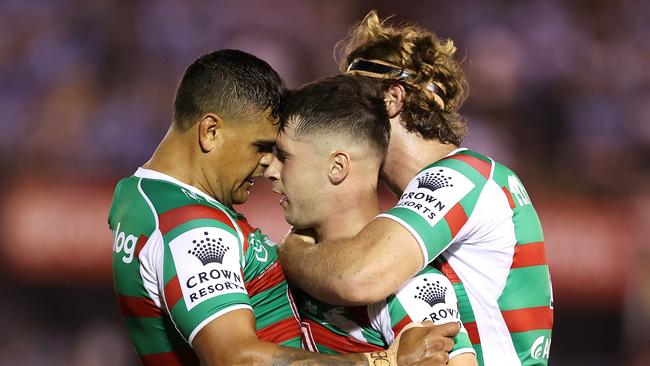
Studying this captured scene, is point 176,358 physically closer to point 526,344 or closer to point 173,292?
point 173,292

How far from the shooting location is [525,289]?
411 cm

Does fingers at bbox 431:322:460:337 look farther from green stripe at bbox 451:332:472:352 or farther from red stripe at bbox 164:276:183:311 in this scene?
red stripe at bbox 164:276:183:311

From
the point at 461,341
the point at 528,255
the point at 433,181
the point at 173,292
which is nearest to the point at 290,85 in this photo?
the point at 528,255

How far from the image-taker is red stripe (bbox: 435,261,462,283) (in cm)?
398

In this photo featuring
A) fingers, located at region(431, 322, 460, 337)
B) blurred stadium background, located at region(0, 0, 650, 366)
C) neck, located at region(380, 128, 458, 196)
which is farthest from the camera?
blurred stadium background, located at region(0, 0, 650, 366)

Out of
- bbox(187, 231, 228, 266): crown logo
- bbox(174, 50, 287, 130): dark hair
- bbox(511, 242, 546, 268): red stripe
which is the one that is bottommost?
bbox(511, 242, 546, 268): red stripe

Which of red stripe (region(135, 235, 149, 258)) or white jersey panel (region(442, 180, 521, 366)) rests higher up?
red stripe (region(135, 235, 149, 258))

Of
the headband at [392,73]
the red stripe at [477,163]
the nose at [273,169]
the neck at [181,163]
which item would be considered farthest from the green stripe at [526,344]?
the neck at [181,163]

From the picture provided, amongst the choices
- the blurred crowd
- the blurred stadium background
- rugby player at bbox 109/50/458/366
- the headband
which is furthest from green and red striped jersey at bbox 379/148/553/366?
the blurred crowd

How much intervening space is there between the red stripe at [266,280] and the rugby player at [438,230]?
75 mm

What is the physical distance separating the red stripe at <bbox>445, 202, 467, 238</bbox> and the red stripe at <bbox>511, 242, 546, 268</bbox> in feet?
1.20

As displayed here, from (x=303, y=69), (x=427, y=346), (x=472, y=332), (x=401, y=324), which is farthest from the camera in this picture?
(x=303, y=69)

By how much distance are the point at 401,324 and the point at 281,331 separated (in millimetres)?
533

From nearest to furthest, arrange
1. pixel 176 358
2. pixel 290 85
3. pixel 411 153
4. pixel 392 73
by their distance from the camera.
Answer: pixel 176 358, pixel 411 153, pixel 392 73, pixel 290 85
